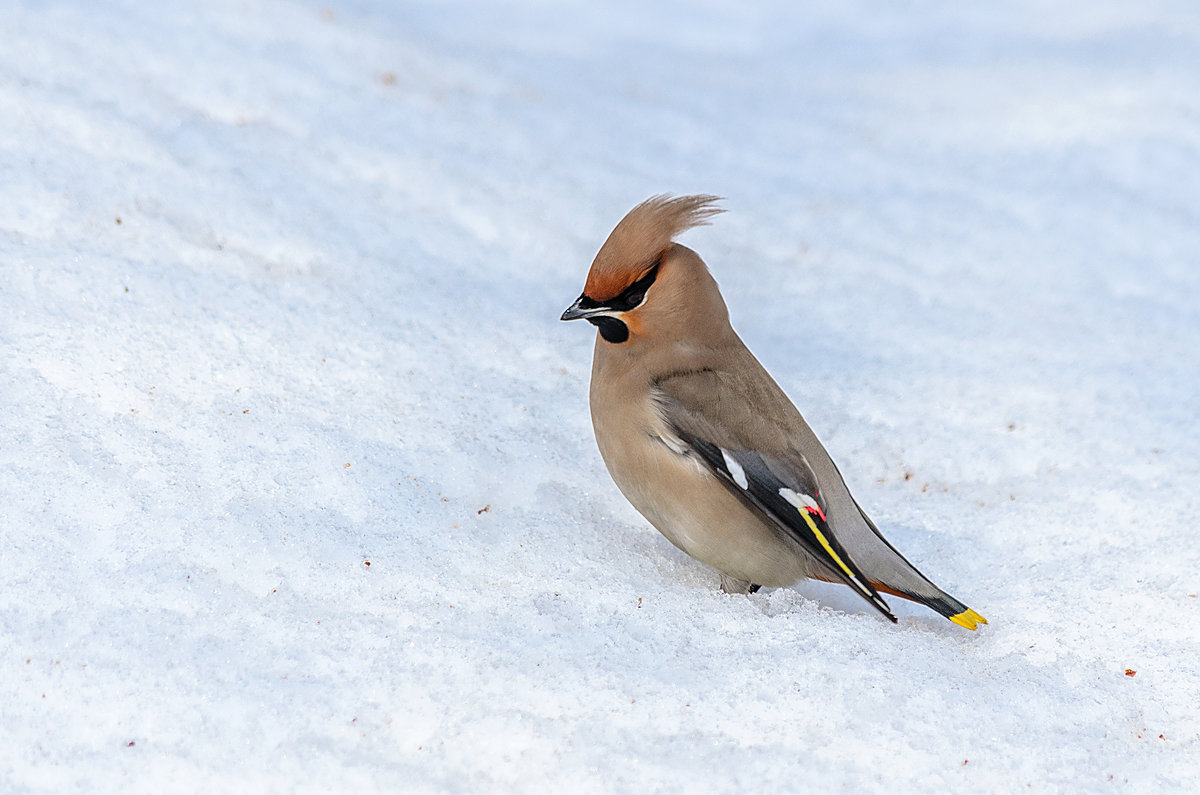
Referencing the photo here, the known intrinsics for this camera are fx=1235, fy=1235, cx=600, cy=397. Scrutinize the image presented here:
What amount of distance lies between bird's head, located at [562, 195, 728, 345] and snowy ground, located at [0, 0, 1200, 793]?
56cm

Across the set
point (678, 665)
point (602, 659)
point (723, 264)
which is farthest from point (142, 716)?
point (723, 264)

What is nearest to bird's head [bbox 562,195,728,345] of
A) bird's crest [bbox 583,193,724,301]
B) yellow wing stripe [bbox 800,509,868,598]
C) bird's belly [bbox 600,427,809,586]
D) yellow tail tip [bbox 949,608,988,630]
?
bird's crest [bbox 583,193,724,301]

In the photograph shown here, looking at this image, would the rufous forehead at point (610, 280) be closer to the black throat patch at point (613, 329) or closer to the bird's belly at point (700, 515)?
the black throat patch at point (613, 329)

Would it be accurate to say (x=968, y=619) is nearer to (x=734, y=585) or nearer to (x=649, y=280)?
(x=734, y=585)

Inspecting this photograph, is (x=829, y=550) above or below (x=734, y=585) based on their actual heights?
above

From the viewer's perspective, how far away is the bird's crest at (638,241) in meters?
2.95

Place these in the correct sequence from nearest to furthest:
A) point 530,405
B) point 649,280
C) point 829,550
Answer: point 829,550, point 649,280, point 530,405

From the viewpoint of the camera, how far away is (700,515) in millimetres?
2924

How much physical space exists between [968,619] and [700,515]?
2.22ft

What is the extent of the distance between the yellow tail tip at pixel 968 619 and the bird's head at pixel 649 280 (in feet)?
3.01

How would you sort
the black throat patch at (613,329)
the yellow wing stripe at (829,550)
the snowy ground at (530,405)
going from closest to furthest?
the snowy ground at (530,405) < the yellow wing stripe at (829,550) < the black throat patch at (613,329)

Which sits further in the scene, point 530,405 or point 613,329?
point 530,405

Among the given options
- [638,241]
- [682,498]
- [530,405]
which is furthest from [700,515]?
[530,405]

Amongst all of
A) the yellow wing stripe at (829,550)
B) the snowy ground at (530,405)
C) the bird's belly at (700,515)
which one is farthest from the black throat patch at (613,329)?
the yellow wing stripe at (829,550)
